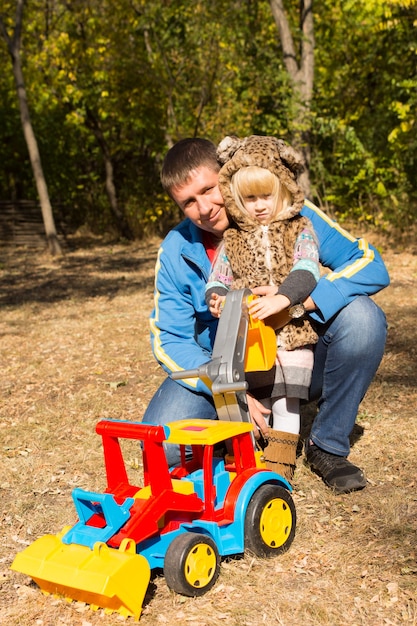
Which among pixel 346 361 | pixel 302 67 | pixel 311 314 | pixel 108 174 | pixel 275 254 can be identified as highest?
pixel 302 67

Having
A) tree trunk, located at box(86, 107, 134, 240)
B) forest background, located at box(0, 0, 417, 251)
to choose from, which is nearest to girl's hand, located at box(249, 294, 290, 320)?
forest background, located at box(0, 0, 417, 251)

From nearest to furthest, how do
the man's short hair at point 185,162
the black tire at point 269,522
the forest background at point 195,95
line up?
1. the black tire at point 269,522
2. the man's short hair at point 185,162
3. the forest background at point 195,95

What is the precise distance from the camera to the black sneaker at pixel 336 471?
3201 millimetres

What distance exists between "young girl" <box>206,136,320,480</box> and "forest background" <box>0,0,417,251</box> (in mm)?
7182

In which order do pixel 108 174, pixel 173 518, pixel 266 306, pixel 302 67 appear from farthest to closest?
pixel 108 174 → pixel 302 67 → pixel 266 306 → pixel 173 518

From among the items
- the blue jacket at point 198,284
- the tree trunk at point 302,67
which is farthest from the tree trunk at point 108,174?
the blue jacket at point 198,284

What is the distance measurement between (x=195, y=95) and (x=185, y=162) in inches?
579

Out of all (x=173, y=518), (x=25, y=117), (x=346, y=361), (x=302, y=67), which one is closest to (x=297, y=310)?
(x=346, y=361)

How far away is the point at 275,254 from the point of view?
306cm

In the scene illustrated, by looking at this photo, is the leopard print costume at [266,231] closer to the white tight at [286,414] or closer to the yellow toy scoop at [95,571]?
the white tight at [286,414]

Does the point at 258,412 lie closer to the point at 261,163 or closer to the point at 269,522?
the point at 269,522

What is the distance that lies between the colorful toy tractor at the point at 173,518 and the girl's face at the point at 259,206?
46 centimetres

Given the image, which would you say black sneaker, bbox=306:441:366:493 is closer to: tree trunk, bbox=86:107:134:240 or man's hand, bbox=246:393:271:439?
man's hand, bbox=246:393:271:439

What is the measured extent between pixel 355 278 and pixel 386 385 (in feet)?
5.97
